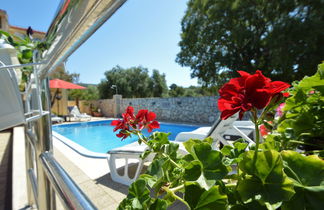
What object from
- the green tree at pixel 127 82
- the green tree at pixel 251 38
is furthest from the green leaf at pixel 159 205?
the green tree at pixel 127 82

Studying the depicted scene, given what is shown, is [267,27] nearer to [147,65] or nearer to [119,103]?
[119,103]

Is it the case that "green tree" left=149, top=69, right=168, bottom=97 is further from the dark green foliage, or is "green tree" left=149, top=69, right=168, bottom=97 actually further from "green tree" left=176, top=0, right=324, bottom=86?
the dark green foliage

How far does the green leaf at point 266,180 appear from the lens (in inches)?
9.6

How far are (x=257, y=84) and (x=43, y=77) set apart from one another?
958 millimetres

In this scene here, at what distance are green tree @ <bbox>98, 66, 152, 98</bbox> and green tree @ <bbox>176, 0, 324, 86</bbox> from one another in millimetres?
9555

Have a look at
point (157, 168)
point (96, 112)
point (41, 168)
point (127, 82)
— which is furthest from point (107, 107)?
point (157, 168)

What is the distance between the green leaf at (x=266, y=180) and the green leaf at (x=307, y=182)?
0.10ft

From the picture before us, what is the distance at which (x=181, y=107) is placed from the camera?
1166 cm

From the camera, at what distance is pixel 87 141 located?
8250 millimetres

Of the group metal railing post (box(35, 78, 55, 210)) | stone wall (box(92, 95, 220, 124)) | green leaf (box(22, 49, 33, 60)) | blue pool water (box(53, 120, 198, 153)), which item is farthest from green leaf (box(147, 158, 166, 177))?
stone wall (box(92, 95, 220, 124))

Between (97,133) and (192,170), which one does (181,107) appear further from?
(192,170)

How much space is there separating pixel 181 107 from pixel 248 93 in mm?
11404

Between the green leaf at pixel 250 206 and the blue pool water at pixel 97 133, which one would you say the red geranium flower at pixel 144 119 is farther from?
the blue pool water at pixel 97 133

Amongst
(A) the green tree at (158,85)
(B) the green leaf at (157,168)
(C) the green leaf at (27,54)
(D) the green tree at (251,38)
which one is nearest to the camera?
(B) the green leaf at (157,168)
